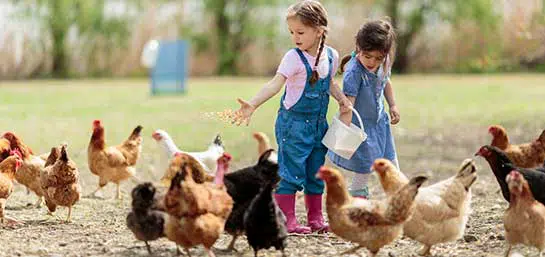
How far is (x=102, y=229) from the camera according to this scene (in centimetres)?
749

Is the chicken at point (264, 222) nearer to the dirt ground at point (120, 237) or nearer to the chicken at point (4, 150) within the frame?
the dirt ground at point (120, 237)

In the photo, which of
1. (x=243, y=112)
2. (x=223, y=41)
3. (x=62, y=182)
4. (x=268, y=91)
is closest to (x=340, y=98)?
(x=268, y=91)

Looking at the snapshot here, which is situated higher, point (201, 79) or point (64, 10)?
point (64, 10)

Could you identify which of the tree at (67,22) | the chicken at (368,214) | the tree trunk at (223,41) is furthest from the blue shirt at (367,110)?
→ the tree trunk at (223,41)

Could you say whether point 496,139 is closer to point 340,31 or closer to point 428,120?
point 428,120

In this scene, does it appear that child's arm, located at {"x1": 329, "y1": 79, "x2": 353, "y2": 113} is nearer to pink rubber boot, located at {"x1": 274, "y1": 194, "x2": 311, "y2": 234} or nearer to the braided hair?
the braided hair

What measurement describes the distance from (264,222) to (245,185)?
482 millimetres

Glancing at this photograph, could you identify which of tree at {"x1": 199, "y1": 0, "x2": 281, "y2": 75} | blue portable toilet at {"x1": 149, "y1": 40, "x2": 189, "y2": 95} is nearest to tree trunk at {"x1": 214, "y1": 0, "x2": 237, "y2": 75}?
tree at {"x1": 199, "y1": 0, "x2": 281, "y2": 75}

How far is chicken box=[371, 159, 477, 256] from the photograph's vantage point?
6289 mm

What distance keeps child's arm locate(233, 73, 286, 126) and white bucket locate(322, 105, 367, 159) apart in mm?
472

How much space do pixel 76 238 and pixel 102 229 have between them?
1.33 ft

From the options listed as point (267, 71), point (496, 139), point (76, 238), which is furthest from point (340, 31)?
point (76, 238)

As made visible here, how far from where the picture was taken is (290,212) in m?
7.30

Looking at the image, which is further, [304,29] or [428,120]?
[428,120]
